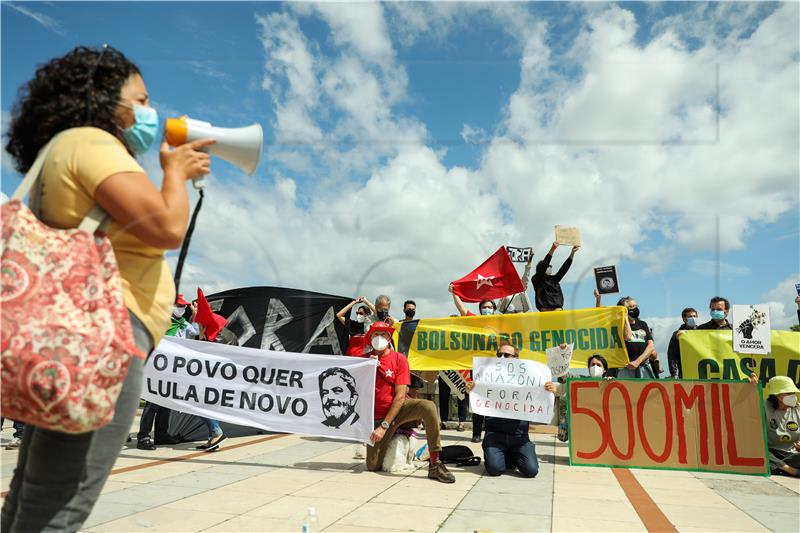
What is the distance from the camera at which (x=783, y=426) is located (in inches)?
252

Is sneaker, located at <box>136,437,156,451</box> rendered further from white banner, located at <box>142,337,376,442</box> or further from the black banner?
the black banner

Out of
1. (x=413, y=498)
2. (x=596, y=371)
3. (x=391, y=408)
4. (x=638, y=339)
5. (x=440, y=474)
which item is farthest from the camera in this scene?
(x=638, y=339)

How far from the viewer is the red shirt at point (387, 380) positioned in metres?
6.39

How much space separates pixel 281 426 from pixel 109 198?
225 inches

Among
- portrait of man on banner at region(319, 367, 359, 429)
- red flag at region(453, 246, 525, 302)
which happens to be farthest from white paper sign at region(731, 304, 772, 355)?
portrait of man on banner at region(319, 367, 359, 429)

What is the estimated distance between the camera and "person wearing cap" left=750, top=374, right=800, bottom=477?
20.9 feet

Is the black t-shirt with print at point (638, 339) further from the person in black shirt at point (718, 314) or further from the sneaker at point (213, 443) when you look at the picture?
the sneaker at point (213, 443)

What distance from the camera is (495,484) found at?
560 centimetres

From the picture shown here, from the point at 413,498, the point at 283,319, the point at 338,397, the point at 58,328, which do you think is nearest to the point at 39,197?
the point at 58,328

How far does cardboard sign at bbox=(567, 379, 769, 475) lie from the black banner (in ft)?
15.7

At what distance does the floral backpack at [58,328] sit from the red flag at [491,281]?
8160mm

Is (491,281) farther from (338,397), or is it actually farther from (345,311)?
(338,397)

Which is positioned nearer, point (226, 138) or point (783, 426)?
point (226, 138)

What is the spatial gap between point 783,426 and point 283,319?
293 inches
